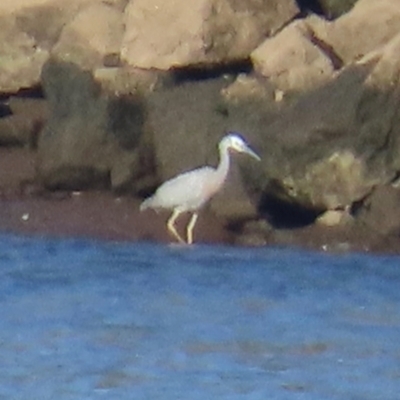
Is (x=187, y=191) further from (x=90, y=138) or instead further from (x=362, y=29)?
(x=362, y=29)

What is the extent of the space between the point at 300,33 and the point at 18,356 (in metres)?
6.77

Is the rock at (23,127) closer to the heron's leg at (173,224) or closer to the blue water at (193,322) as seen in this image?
the blue water at (193,322)

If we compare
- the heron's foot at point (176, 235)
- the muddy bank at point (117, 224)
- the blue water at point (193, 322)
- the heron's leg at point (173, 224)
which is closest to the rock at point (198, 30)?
the muddy bank at point (117, 224)

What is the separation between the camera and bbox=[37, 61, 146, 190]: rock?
694 inches

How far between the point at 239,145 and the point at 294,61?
4.76 feet

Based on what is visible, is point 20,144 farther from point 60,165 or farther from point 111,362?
point 111,362

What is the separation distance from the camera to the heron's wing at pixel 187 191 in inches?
652

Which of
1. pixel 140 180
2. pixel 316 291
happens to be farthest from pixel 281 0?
pixel 316 291

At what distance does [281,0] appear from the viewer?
18438mm

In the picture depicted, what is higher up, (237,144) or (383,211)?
(237,144)

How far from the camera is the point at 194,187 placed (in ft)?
54.3

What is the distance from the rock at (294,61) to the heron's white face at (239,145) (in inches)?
34.5

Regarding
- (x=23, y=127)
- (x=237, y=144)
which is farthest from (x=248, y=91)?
(x=23, y=127)

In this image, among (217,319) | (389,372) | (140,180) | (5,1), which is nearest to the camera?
(389,372)
